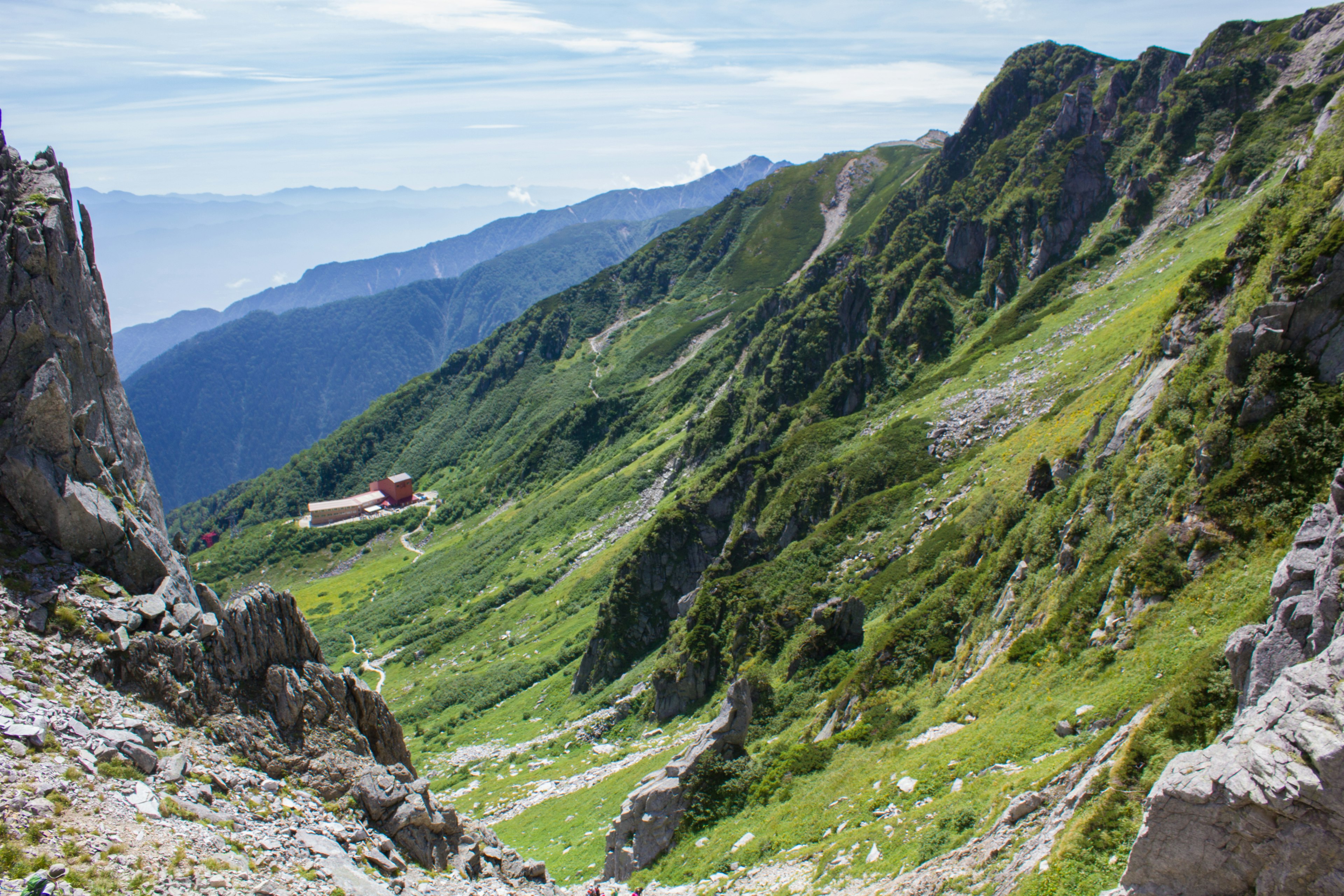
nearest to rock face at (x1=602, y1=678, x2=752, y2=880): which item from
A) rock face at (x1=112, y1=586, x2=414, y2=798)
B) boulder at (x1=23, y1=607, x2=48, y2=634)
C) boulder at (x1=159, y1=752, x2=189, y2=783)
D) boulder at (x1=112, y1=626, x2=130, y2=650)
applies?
rock face at (x1=112, y1=586, x2=414, y2=798)

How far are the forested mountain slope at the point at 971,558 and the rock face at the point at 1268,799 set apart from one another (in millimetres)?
150

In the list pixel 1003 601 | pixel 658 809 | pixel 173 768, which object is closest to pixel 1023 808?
pixel 1003 601

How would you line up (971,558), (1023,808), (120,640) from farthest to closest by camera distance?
(971,558) < (120,640) < (1023,808)

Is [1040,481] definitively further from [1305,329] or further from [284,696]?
[284,696]

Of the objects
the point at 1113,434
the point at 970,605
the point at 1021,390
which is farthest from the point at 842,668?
the point at 1021,390

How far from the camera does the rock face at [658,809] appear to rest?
26.7m

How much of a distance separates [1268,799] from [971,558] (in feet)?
81.8

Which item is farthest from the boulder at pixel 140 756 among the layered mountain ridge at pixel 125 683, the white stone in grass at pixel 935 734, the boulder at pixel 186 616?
the white stone in grass at pixel 935 734

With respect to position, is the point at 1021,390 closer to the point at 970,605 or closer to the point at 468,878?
the point at 970,605

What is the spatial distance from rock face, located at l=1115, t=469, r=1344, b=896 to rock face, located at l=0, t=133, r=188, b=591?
2601 cm


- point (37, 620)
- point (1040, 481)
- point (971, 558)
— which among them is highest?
point (37, 620)

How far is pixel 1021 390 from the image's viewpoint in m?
57.8

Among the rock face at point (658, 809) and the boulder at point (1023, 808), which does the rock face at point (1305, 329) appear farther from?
the rock face at point (658, 809)

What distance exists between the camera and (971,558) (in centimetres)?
3372
